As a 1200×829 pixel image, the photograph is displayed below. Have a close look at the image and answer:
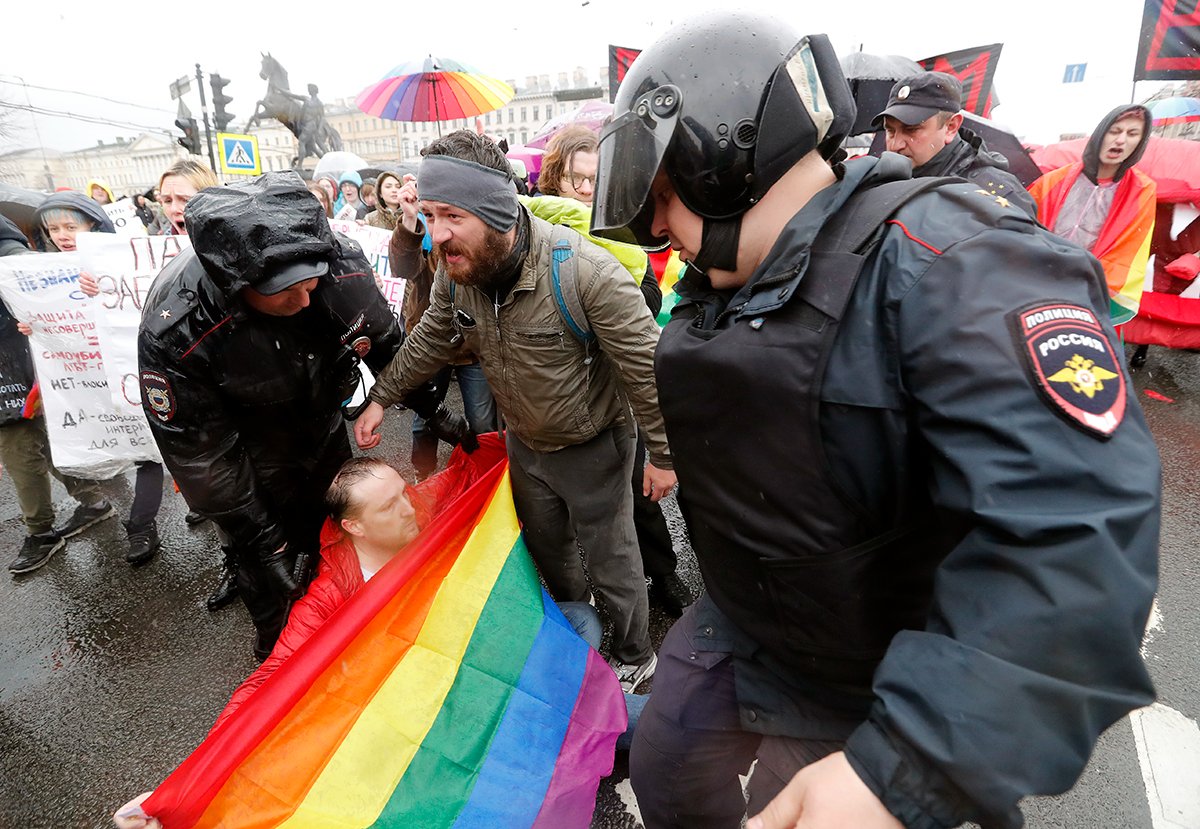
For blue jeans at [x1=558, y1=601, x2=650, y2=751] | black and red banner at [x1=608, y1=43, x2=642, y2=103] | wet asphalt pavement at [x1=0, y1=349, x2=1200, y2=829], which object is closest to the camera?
wet asphalt pavement at [x1=0, y1=349, x2=1200, y2=829]

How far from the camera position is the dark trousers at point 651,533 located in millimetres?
3113

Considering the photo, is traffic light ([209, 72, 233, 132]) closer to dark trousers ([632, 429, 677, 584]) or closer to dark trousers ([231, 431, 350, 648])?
dark trousers ([231, 431, 350, 648])

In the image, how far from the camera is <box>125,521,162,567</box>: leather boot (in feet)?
12.7

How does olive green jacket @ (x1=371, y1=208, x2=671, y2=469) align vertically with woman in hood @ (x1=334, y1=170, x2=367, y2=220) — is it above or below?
below

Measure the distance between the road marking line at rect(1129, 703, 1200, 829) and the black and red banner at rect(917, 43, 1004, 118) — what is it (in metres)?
6.51

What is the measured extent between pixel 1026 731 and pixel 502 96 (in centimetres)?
813

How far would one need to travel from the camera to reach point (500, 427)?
4301 millimetres

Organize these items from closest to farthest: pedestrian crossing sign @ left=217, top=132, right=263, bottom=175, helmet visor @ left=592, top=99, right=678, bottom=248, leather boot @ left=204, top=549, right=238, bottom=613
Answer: helmet visor @ left=592, top=99, right=678, bottom=248 < leather boot @ left=204, top=549, right=238, bottom=613 < pedestrian crossing sign @ left=217, top=132, right=263, bottom=175

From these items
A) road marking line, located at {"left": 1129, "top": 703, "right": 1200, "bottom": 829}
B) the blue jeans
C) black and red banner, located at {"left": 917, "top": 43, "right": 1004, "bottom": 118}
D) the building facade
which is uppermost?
the building facade

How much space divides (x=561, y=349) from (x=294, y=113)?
24.0 m

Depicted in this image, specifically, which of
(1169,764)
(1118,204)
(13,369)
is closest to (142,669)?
(13,369)

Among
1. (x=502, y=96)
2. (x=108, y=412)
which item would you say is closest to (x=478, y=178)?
(x=108, y=412)

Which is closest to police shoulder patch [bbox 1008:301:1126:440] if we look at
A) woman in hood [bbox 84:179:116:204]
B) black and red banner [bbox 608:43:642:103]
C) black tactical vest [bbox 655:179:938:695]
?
black tactical vest [bbox 655:179:938:695]

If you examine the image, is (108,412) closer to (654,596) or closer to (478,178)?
(478,178)
